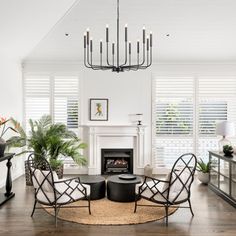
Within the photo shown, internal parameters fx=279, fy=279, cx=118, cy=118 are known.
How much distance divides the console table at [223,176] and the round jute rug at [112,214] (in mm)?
1153

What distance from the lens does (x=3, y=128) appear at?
611 centimetres

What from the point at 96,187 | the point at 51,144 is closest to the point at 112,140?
the point at 51,144

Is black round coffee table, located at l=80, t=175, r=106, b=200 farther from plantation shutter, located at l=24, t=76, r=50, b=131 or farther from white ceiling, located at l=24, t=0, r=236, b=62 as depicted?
white ceiling, located at l=24, t=0, r=236, b=62

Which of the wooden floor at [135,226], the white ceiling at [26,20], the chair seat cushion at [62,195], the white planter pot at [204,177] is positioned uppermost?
the white ceiling at [26,20]

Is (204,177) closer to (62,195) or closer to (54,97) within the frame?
(62,195)

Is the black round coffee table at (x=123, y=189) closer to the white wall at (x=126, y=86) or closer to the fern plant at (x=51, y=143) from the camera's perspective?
the fern plant at (x=51, y=143)

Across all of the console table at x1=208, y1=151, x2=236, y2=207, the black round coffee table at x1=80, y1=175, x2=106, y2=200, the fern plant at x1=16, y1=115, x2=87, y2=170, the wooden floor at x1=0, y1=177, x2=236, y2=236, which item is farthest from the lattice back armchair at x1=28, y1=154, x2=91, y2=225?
the console table at x1=208, y1=151, x2=236, y2=207

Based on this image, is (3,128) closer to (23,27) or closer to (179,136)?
(23,27)

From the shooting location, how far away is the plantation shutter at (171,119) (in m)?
7.36

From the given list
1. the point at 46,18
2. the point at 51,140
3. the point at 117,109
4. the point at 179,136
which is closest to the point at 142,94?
the point at 117,109

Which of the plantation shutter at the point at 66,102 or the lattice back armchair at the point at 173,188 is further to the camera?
the plantation shutter at the point at 66,102

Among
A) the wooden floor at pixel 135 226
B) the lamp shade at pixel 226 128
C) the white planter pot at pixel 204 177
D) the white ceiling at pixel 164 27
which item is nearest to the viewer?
the wooden floor at pixel 135 226

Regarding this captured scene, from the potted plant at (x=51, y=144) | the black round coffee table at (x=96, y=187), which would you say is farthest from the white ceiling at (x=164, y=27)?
the black round coffee table at (x=96, y=187)

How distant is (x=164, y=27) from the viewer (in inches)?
233
